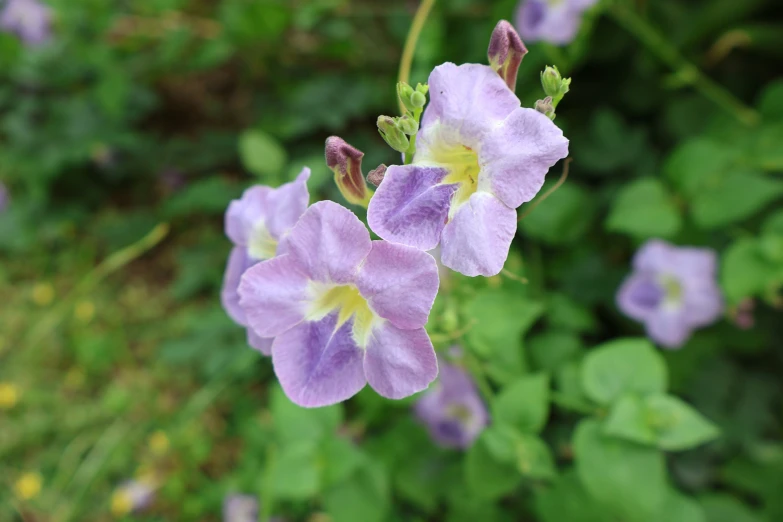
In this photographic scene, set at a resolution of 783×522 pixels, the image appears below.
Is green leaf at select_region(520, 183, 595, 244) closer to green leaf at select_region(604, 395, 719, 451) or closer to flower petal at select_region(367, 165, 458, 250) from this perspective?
green leaf at select_region(604, 395, 719, 451)

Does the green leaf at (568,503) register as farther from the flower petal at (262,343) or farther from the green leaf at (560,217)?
the flower petal at (262,343)

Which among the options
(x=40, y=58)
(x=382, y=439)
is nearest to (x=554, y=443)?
(x=382, y=439)

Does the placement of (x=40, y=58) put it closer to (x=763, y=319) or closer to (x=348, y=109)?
(x=348, y=109)

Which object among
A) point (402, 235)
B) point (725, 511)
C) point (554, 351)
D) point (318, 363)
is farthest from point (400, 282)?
point (725, 511)

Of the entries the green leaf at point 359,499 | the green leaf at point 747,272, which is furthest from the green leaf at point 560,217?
the green leaf at point 359,499

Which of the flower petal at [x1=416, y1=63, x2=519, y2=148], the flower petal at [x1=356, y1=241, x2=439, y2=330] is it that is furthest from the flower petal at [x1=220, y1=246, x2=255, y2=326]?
the flower petal at [x1=416, y1=63, x2=519, y2=148]

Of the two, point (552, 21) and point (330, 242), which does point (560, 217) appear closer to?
point (552, 21)
